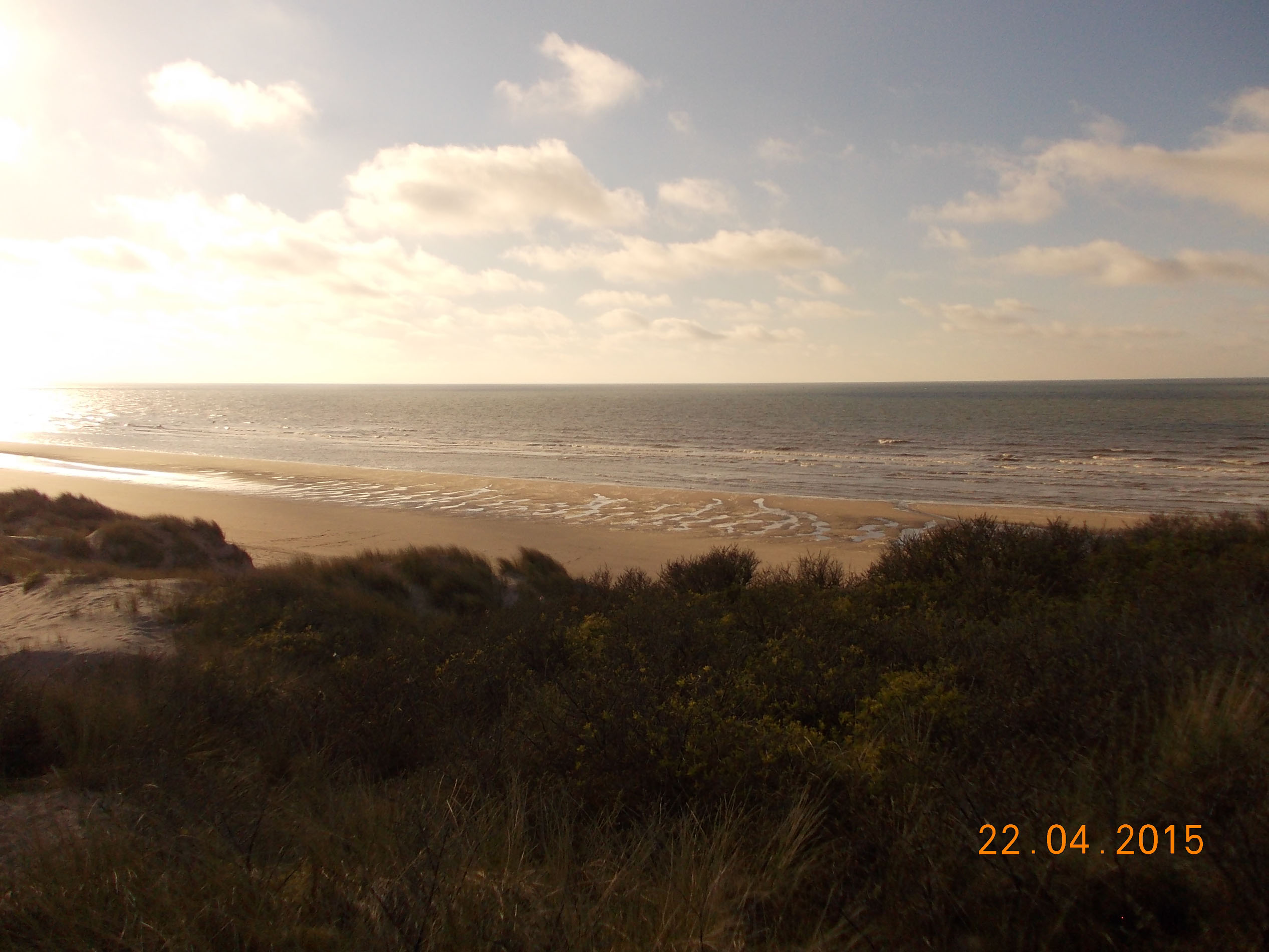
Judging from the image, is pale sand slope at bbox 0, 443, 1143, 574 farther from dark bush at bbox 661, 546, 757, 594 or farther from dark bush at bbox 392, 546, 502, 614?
dark bush at bbox 661, 546, 757, 594

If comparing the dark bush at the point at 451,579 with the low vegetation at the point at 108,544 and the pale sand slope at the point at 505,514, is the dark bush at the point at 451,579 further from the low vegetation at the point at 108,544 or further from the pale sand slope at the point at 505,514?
the low vegetation at the point at 108,544

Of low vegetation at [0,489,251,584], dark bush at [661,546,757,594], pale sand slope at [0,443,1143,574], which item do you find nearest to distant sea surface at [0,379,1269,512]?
pale sand slope at [0,443,1143,574]

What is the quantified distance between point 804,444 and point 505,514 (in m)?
30.1

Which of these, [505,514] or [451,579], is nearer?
[451,579]

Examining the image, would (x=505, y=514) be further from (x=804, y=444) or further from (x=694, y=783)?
(x=804, y=444)

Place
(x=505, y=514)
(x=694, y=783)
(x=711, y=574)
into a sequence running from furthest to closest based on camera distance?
(x=505, y=514), (x=711, y=574), (x=694, y=783)

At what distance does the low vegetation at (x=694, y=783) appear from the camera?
2.56 meters

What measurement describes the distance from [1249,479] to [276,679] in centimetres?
3735

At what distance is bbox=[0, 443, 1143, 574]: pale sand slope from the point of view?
1825 centimetres

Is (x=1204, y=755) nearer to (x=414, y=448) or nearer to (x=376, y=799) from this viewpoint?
(x=376, y=799)

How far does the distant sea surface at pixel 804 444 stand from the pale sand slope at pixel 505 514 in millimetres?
3037

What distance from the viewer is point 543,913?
2658mm

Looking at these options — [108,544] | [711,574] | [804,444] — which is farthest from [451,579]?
[804,444]

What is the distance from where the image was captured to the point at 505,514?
933 inches
